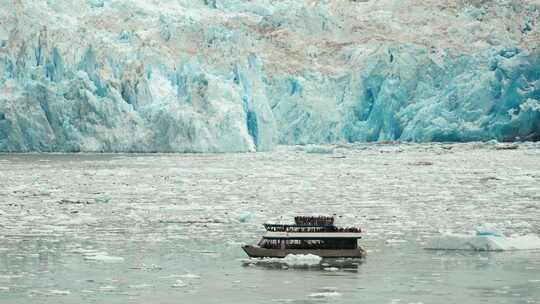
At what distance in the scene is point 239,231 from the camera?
60.0 ft

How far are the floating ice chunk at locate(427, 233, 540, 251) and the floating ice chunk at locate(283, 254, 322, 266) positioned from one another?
6.60 ft

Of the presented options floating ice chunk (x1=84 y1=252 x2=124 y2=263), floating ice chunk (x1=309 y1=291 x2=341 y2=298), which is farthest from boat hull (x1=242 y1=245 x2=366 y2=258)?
floating ice chunk (x1=309 y1=291 x2=341 y2=298)

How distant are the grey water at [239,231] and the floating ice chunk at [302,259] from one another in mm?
420

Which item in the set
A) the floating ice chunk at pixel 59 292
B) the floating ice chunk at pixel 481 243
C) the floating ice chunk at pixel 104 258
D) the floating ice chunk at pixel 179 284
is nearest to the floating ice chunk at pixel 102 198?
the floating ice chunk at pixel 104 258

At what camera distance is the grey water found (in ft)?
39.2

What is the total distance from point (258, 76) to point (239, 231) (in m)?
34.6

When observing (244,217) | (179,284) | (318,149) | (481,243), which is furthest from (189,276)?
(318,149)

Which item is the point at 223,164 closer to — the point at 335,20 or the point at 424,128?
the point at 424,128

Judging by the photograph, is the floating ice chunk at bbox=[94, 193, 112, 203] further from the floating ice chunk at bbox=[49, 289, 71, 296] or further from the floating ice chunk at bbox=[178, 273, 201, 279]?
the floating ice chunk at bbox=[49, 289, 71, 296]

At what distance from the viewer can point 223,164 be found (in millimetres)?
44375

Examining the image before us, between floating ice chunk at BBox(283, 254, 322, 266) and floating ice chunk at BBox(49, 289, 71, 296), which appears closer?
floating ice chunk at BBox(49, 289, 71, 296)

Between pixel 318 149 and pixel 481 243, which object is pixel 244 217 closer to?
pixel 481 243

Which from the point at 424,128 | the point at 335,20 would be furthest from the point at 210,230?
the point at 335,20

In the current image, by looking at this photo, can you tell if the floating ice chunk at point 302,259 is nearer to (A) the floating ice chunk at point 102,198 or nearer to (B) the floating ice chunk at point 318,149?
(A) the floating ice chunk at point 102,198
